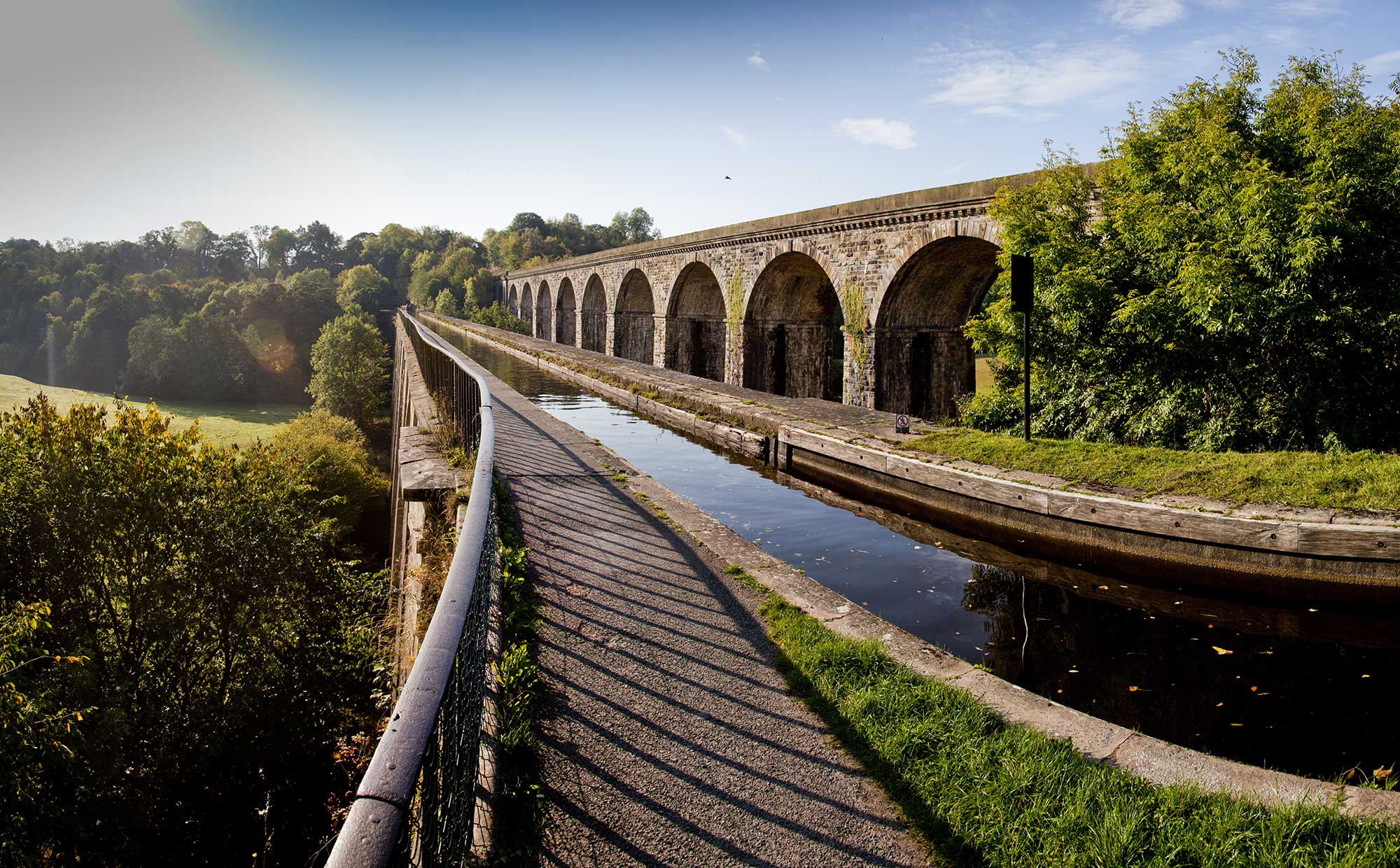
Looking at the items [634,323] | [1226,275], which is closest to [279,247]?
[634,323]

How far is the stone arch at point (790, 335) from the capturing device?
18.0 metres

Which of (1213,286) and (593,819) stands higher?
(1213,286)

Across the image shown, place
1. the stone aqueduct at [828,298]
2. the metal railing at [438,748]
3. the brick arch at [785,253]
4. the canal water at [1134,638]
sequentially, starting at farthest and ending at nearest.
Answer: the brick arch at [785,253] → the stone aqueduct at [828,298] → the canal water at [1134,638] → the metal railing at [438,748]

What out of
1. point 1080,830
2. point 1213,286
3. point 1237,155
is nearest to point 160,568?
point 1080,830

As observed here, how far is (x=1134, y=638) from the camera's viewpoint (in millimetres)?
4961

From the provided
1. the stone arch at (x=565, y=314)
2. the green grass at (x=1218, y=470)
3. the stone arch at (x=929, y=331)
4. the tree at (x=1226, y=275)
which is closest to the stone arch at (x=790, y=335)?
the stone arch at (x=929, y=331)

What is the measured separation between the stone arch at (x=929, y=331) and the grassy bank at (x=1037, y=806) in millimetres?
10913

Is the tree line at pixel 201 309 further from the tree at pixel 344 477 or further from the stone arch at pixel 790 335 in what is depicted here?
the stone arch at pixel 790 335

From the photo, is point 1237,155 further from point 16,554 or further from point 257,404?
point 257,404

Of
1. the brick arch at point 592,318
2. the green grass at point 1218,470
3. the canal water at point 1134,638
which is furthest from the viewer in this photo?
the brick arch at point 592,318

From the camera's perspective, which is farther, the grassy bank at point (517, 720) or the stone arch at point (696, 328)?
the stone arch at point (696, 328)

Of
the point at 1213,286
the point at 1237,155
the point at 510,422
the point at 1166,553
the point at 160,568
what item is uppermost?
the point at 1237,155

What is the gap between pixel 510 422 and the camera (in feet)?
30.6

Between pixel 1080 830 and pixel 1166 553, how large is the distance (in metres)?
4.92
